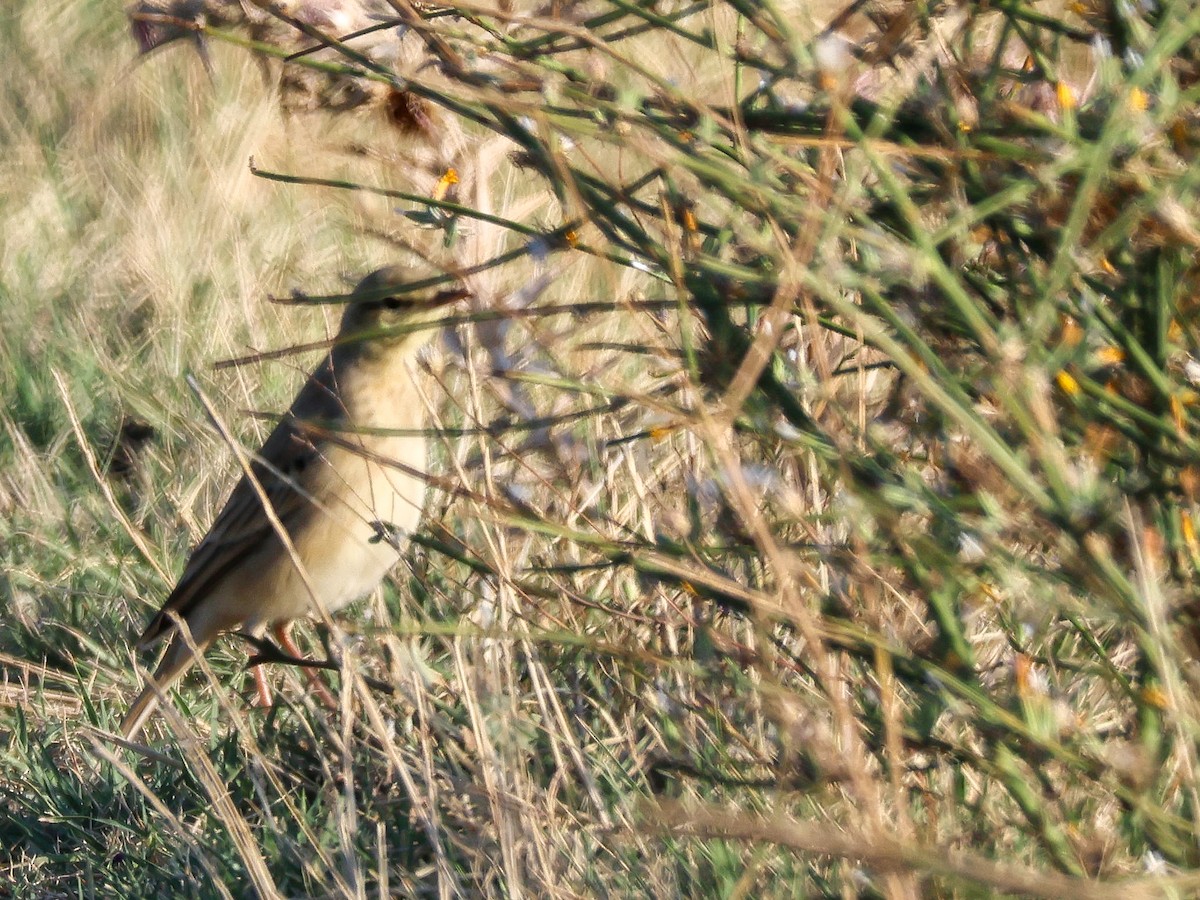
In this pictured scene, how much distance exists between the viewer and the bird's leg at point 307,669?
4.31 metres

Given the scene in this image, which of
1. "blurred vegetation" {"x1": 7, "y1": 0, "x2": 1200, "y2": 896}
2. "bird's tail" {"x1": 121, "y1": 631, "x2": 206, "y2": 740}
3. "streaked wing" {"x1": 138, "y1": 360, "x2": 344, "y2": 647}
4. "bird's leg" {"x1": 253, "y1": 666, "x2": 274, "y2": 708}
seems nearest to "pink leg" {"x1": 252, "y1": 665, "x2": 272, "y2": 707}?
"bird's leg" {"x1": 253, "y1": 666, "x2": 274, "y2": 708}

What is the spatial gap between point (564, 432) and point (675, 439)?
2.29 feet

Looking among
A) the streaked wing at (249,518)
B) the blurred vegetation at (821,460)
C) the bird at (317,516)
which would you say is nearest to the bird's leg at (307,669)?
the bird at (317,516)

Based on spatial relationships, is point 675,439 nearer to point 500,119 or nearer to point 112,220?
point 500,119

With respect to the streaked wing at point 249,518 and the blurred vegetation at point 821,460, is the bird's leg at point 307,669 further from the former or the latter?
the blurred vegetation at point 821,460

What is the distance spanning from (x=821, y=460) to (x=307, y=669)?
7.51 ft

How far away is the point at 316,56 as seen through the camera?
423 cm

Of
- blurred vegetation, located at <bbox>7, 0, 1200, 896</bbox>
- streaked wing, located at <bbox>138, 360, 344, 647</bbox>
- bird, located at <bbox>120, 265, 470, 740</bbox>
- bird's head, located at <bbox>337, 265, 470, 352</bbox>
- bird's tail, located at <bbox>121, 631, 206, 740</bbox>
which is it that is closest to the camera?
blurred vegetation, located at <bbox>7, 0, 1200, 896</bbox>

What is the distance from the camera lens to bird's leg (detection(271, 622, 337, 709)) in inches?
170

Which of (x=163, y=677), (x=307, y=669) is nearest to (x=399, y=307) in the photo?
(x=307, y=669)

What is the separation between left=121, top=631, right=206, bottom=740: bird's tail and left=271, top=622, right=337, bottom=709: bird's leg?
0.28 meters

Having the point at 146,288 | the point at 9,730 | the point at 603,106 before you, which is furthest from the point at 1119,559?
the point at 146,288

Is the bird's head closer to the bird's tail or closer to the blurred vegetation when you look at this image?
the blurred vegetation

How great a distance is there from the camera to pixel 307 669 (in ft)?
14.9
